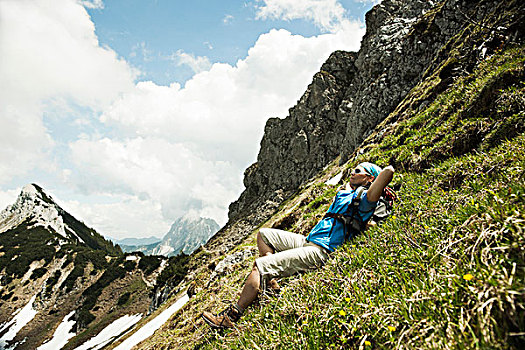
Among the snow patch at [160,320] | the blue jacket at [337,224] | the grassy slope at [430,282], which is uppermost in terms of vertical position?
the blue jacket at [337,224]

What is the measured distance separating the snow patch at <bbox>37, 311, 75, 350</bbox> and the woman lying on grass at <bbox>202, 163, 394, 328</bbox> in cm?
9539

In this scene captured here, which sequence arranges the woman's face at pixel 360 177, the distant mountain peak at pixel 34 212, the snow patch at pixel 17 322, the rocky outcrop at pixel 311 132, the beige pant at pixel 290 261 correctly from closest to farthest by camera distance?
the beige pant at pixel 290 261 → the woman's face at pixel 360 177 → the snow patch at pixel 17 322 → the rocky outcrop at pixel 311 132 → the distant mountain peak at pixel 34 212

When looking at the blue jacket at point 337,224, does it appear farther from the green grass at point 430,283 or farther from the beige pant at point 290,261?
the green grass at point 430,283

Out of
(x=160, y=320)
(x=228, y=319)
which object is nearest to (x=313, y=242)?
(x=228, y=319)

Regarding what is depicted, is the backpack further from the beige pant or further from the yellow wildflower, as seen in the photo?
the yellow wildflower

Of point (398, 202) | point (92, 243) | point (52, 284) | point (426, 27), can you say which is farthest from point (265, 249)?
point (92, 243)

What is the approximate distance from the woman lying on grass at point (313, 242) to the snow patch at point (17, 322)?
122508 millimetres

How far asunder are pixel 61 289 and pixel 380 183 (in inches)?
5409

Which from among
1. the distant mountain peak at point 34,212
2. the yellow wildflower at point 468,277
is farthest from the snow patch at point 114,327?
the distant mountain peak at point 34,212

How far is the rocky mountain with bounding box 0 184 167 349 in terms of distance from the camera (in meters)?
78.0

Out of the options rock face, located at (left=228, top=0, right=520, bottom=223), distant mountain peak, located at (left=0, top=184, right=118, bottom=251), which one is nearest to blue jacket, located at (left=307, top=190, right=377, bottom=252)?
rock face, located at (left=228, top=0, right=520, bottom=223)

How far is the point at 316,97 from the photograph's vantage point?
9994 cm

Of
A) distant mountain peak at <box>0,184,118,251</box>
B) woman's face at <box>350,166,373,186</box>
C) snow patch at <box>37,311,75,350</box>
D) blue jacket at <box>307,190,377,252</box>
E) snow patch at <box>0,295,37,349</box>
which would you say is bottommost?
blue jacket at <box>307,190,377,252</box>

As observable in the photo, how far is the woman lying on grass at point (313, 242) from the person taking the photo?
14.1 ft
